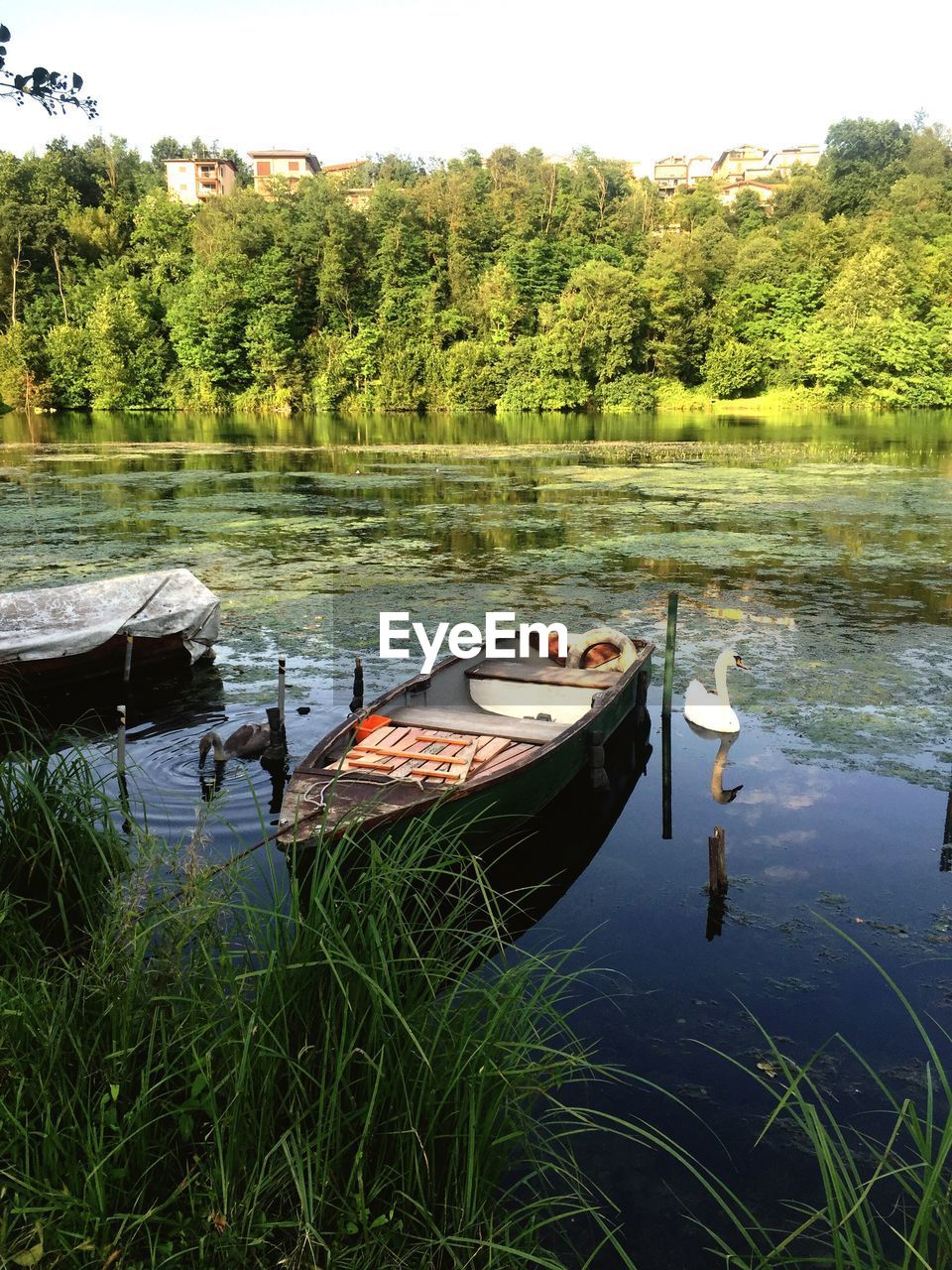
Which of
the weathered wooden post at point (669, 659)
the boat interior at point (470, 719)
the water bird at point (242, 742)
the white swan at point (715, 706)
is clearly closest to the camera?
the boat interior at point (470, 719)

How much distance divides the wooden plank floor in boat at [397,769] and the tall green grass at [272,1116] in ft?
7.79

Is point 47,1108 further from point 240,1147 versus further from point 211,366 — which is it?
point 211,366

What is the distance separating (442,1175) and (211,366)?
5934 centimetres

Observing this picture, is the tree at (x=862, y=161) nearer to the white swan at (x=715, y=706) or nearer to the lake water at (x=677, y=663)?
the lake water at (x=677, y=663)

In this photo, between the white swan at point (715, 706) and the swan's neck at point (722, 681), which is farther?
the swan's neck at point (722, 681)

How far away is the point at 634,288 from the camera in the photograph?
54.7 metres

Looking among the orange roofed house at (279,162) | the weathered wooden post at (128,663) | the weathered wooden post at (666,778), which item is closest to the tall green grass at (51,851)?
the weathered wooden post at (666,778)

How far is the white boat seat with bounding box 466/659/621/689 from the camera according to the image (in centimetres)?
907

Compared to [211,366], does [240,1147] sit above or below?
below

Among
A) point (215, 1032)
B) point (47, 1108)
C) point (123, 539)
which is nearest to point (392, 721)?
point (215, 1032)

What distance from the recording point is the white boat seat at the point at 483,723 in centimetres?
761

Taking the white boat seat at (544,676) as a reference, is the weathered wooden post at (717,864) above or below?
below

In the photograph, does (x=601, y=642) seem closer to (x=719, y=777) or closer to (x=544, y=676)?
(x=544, y=676)
